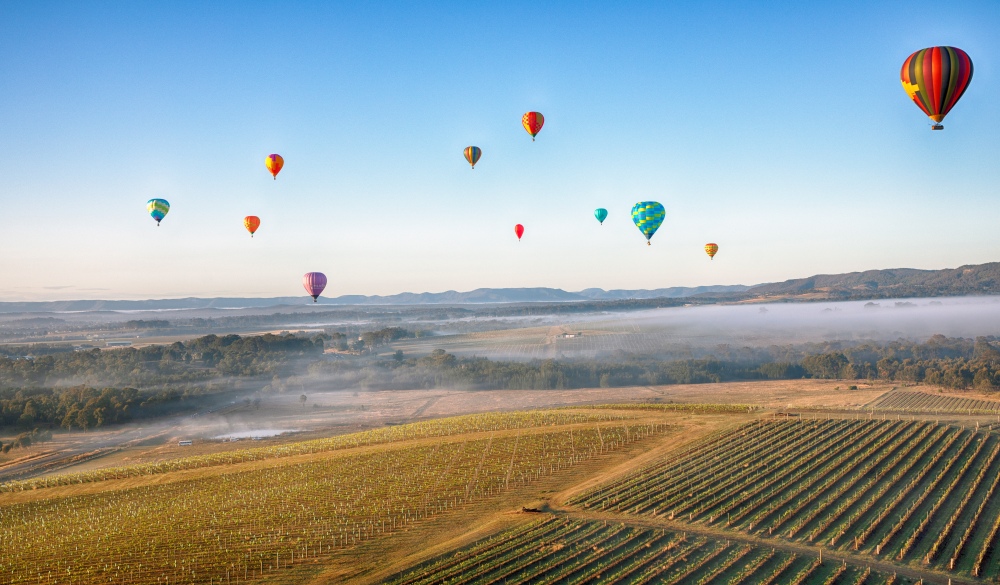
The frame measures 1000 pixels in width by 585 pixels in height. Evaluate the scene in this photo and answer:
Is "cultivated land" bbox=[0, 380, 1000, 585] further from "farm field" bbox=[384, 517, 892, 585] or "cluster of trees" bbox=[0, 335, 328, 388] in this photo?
"cluster of trees" bbox=[0, 335, 328, 388]

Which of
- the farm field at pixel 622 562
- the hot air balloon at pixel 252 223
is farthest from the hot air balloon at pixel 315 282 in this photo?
the farm field at pixel 622 562

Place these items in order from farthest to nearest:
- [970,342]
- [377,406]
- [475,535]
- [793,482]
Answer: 1. [970,342]
2. [377,406]
3. [793,482]
4. [475,535]

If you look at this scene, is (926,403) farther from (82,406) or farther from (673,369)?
(82,406)

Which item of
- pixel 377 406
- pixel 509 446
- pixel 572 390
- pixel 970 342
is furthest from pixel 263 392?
pixel 970 342

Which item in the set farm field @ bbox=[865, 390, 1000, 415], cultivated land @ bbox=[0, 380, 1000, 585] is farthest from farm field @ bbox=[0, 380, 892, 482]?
cultivated land @ bbox=[0, 380, 1000, 585]

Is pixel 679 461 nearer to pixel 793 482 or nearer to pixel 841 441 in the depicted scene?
pixel 793 482

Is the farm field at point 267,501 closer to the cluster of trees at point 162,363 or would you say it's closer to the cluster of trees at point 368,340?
the cluster of trees at point 162,363
